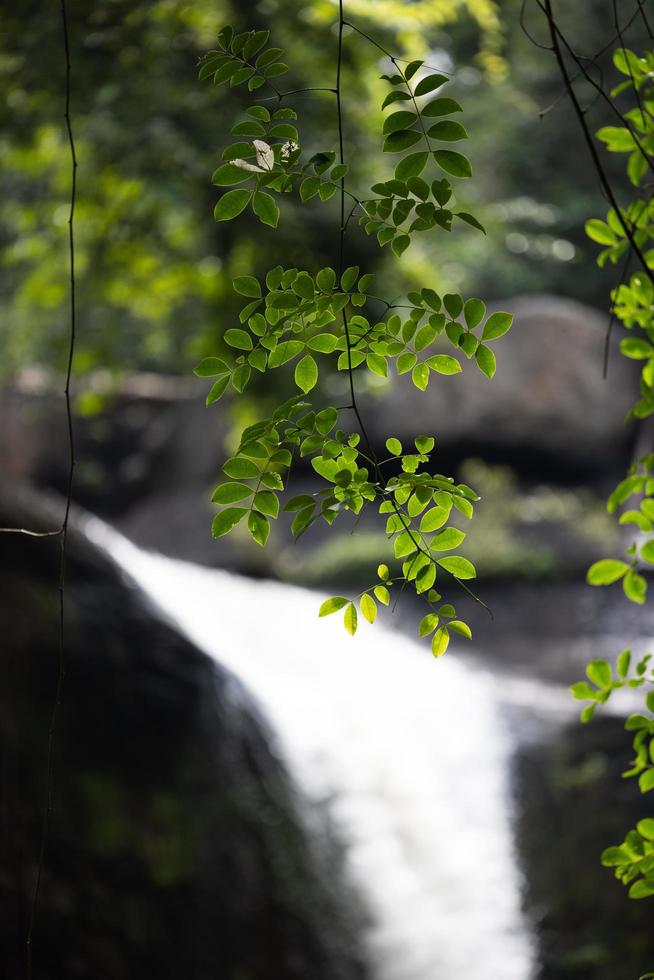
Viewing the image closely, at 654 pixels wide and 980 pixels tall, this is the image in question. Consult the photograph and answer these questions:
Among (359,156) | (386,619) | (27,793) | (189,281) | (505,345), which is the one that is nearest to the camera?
(27,793)

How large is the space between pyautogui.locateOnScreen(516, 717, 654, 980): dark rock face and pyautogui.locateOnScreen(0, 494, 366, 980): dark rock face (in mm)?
919

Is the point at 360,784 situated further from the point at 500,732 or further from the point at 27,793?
the point at 27,793

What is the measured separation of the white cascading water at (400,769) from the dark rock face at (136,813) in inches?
11.9

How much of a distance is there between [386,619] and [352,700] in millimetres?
4782

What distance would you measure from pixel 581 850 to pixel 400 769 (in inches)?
44.4

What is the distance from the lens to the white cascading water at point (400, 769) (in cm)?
426

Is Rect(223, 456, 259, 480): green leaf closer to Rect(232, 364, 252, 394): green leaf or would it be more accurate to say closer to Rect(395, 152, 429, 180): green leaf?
Rect(232, 364, 252, 394): green leaf

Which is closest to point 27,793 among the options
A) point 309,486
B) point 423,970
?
point 423,970

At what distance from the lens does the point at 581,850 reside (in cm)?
455

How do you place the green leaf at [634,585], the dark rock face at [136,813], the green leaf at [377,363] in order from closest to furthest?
the green leaf at [377,363] → the green leaf at [634,585] → the dark rock face at [136,813]

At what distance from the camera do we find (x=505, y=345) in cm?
1394

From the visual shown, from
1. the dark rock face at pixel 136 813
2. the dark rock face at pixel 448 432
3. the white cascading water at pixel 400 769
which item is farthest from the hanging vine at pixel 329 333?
the dark rock face at pixel 448 432

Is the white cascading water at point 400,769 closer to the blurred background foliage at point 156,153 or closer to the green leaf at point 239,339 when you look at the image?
the blurred background foliage at point 156,153

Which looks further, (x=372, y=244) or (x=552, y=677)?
(x=552, y=677)
